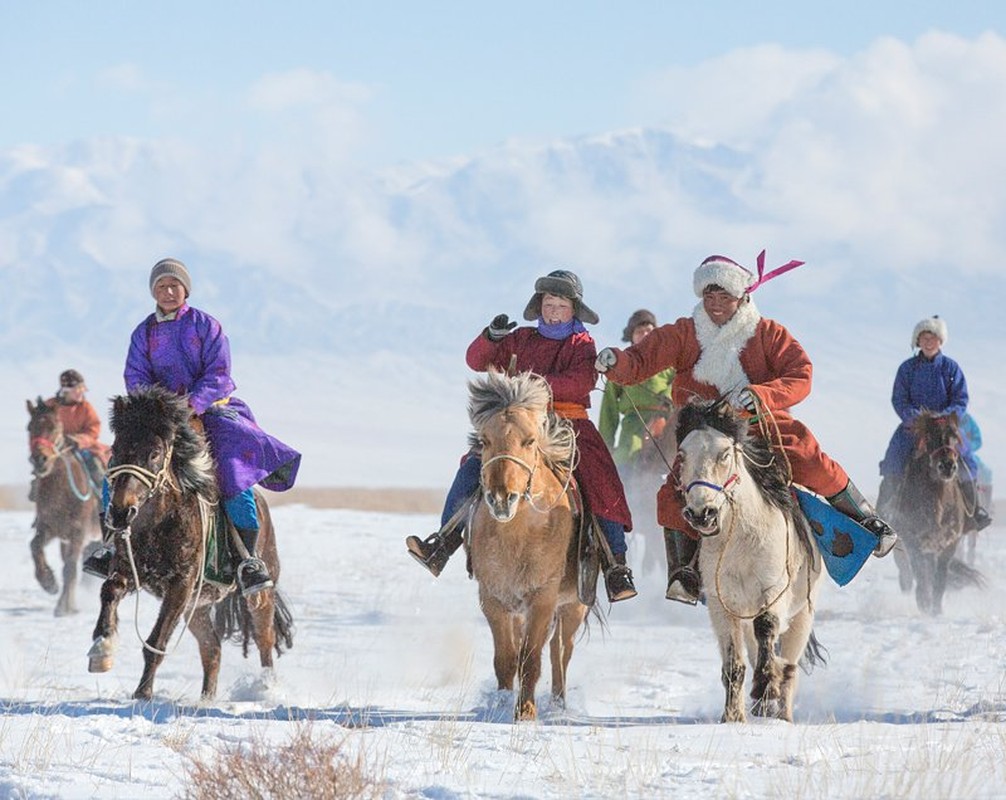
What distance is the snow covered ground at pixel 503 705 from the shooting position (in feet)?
19.6

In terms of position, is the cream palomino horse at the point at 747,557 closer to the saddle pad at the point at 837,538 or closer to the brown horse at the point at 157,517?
the saddle pad at the point at 837,538

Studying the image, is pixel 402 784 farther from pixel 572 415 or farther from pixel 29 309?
pixel 29 309

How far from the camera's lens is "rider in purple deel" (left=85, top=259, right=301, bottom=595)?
30.2ft

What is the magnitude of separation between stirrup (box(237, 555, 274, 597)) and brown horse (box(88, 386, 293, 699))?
0.33ft

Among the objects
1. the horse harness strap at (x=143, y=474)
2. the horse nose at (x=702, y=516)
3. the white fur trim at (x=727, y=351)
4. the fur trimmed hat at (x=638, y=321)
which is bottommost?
the horse nose at (x=702, y=516)

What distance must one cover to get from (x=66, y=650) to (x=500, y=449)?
6.63 m

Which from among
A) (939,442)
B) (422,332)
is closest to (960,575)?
(939,442)

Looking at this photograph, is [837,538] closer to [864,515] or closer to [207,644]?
[864,515]

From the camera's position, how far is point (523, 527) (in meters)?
8.31

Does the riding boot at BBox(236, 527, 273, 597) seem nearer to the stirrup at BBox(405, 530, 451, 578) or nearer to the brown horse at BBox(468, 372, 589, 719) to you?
the stirrup at BBox(405, 530, 451, 578)

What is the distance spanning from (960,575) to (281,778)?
11303 mm

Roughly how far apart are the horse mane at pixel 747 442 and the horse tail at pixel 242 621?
329cm

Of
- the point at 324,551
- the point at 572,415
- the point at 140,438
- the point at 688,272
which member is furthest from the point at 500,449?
the point at 688,272

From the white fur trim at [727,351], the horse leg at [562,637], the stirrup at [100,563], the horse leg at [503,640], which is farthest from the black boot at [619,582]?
the stirrup at [100,563]
